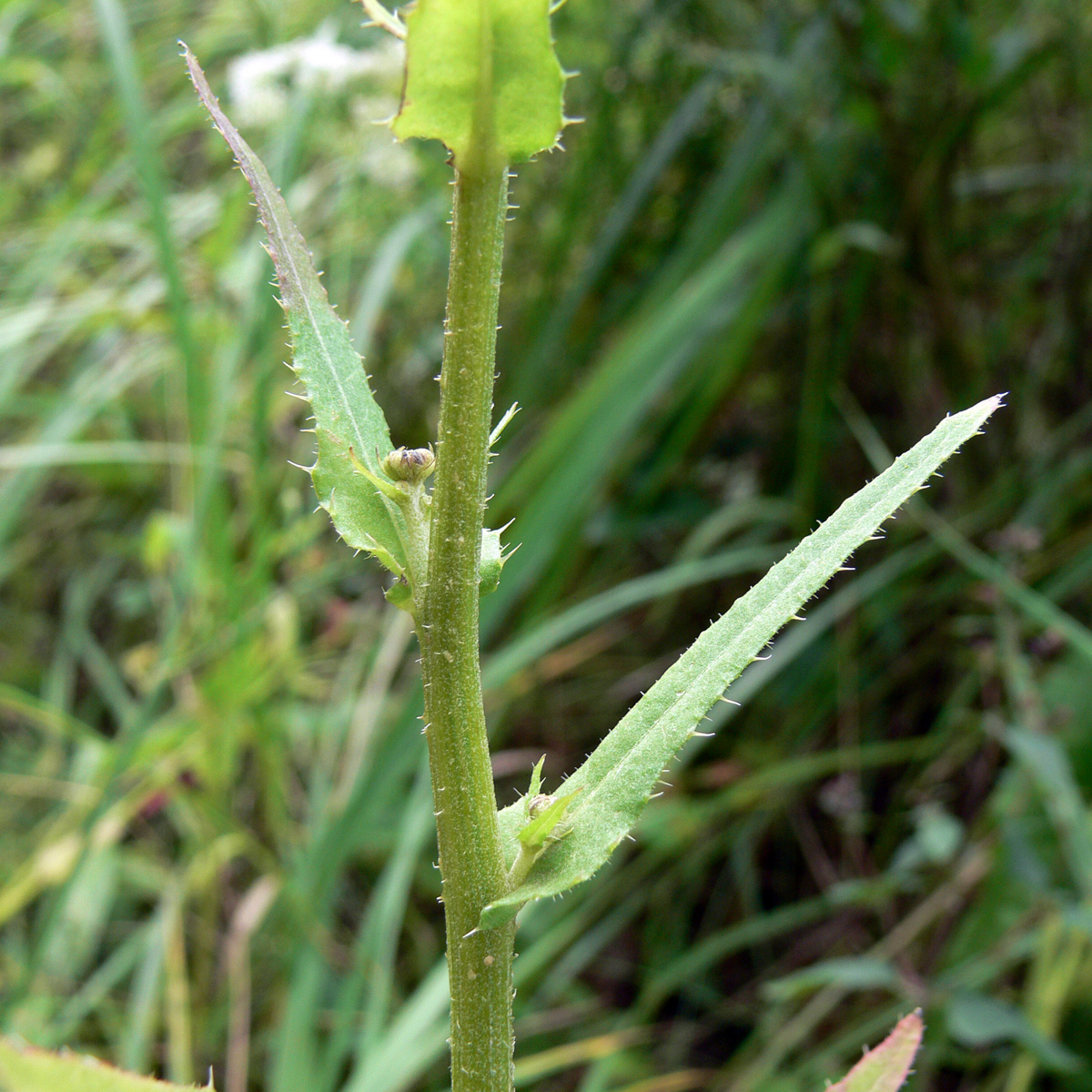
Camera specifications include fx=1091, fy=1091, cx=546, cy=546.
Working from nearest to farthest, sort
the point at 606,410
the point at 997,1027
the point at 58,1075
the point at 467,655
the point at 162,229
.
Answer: the point at 58,1075
the point at 467,655
the point at 997,1027
the point at 162,229
the point at 606,410

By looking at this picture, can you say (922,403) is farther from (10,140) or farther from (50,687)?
(10,140)

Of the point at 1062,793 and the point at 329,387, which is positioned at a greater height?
the point at 329,387

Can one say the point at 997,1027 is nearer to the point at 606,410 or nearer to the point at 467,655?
the point at 606,410

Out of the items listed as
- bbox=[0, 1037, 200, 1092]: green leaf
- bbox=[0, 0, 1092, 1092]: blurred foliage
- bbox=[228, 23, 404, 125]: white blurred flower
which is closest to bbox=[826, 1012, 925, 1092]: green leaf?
bbox=[0, 1037, 200, 1092]: green leaf

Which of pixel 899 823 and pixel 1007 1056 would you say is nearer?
pixel 1007 1056

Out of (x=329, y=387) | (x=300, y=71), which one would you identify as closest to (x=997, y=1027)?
(x=329, y=387)

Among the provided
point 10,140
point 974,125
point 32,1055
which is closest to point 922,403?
point 974,125

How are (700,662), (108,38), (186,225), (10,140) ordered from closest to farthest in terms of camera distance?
(700,662), (108,38), (186,225), (10,140)

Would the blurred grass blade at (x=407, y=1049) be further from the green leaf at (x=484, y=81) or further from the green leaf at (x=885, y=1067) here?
the green leaf at (x=484, y=81)
